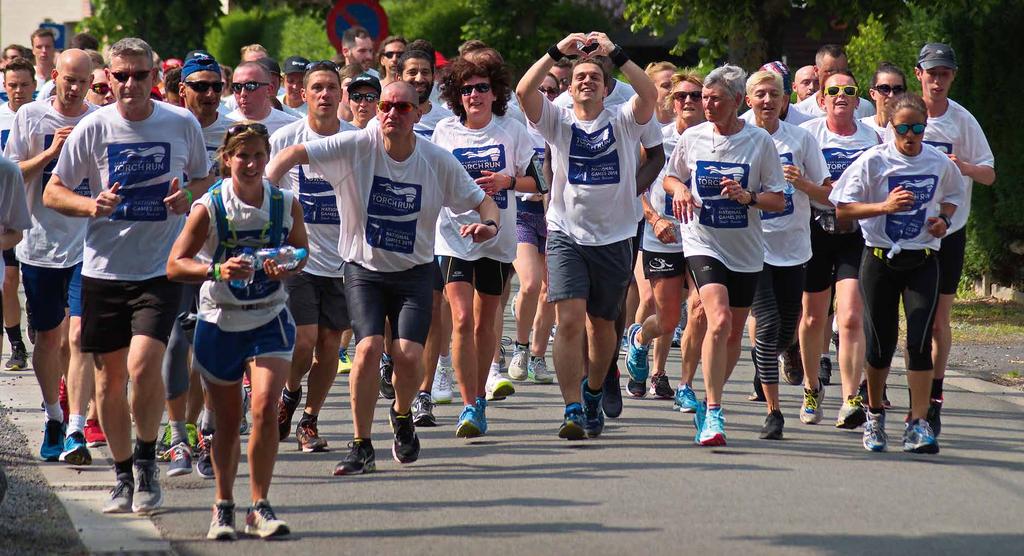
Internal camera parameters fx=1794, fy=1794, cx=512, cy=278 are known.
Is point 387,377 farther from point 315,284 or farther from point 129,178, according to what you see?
point 129,178

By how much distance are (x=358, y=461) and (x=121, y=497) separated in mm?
1269

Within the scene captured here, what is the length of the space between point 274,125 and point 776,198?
294 cm

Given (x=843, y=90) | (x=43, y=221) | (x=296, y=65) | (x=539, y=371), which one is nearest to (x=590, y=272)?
(x=843, y=90)

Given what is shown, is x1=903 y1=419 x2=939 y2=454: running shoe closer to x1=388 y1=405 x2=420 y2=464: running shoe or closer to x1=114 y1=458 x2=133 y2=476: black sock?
x1=388 y1=405 x2=420 y2=464: running shoe

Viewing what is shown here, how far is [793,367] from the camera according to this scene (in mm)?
12117

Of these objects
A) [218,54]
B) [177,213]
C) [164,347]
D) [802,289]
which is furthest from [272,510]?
[218,54]

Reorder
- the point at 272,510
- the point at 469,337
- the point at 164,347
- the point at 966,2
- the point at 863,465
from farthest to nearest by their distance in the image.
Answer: the point at 966,2, the point at 469,337, the point at 863,465, the point at 164,347, the point at 272,510

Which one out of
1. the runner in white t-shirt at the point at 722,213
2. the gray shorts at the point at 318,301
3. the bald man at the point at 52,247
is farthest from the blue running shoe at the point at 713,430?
the bald man at the point at 52,247

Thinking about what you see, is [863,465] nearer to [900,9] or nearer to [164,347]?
[164,347]

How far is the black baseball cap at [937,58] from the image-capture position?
10.2 metres

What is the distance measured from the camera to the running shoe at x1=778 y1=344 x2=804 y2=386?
12.1 meters

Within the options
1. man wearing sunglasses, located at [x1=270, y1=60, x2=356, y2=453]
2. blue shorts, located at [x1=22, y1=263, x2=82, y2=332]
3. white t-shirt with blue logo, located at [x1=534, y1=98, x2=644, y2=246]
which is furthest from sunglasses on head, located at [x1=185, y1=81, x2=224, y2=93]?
white t-shirt with blue logo, located at [x1=534, y1=98, x2=644, y2=246]

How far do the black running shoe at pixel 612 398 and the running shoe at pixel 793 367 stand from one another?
7.00 feet

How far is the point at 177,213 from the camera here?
7852mm
